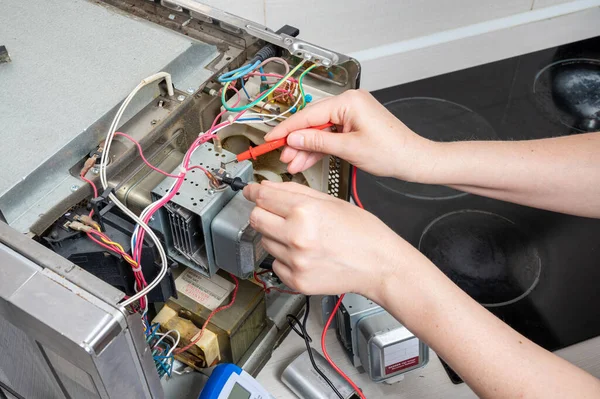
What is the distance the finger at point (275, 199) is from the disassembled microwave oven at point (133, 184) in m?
0.06

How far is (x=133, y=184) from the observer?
37.7 inches

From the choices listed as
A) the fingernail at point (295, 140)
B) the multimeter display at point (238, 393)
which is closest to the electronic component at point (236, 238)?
the fingernail at point (295, 140)

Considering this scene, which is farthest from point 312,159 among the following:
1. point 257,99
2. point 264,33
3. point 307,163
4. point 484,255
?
point 484,255

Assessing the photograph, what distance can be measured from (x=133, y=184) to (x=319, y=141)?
29cm

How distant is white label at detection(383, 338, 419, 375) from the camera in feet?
3.63

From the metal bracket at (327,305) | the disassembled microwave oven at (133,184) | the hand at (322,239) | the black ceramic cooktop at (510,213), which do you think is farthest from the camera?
the black ceramic cooktop at (510,213)

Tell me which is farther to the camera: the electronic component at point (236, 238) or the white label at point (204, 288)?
the white label at point (204, 288)

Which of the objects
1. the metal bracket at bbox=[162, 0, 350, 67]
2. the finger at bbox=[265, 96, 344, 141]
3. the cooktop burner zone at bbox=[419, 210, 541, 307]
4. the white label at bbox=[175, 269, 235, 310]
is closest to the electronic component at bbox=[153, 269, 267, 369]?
the white label at bbox=[175, 269, 235, 310]

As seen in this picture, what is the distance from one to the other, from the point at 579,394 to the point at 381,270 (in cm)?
29

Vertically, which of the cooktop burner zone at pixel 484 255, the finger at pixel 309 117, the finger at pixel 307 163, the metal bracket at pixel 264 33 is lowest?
A: the cooktop burner zone at pixel 484 255

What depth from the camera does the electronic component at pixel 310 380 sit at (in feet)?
3.73

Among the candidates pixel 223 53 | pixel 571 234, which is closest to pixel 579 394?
pixel 223 53

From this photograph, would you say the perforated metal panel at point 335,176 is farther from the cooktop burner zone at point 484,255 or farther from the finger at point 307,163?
the cooktop burner zone at point 484,255

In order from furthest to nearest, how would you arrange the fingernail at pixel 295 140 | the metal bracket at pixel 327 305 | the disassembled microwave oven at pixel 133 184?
the metal bracket at pixel 327 305 → the fingernail at pixel 295 140 → the disassembled microwave oven at pixel 133 184
